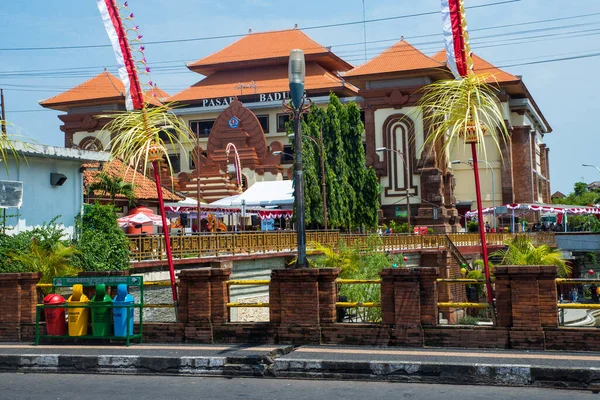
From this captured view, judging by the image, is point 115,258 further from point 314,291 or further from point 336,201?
point 336,201

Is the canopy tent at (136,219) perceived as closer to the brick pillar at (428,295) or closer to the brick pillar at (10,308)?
the brick pillar at (10,308)

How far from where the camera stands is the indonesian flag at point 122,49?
1532 cm

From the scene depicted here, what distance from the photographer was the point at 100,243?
82.6ft

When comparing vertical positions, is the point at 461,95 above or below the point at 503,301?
above

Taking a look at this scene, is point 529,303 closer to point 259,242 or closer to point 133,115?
point 133,115

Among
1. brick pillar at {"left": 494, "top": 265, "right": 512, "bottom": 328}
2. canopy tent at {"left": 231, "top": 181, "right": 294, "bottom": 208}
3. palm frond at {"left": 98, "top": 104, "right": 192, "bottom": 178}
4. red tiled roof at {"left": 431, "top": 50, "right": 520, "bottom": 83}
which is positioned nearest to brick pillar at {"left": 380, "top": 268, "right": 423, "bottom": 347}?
brick pillar at {"left": 494, "top": 265, "right": 512, "bottom": 328}

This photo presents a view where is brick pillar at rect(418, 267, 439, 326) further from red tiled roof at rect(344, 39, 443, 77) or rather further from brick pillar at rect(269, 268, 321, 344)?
red tiled roof at rect(344, 39, 443, 77)

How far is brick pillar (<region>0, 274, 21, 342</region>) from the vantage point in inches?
617

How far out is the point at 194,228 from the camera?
184 ft

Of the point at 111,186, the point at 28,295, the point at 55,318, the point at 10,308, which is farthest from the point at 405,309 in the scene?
the point at 111,186

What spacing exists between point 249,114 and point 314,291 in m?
64.3

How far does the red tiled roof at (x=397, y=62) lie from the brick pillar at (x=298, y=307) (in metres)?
55.5

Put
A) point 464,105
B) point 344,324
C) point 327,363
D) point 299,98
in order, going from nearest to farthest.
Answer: point 327,363, point 344,324, point 464,105, point 299,98

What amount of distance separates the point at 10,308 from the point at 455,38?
998 cm
